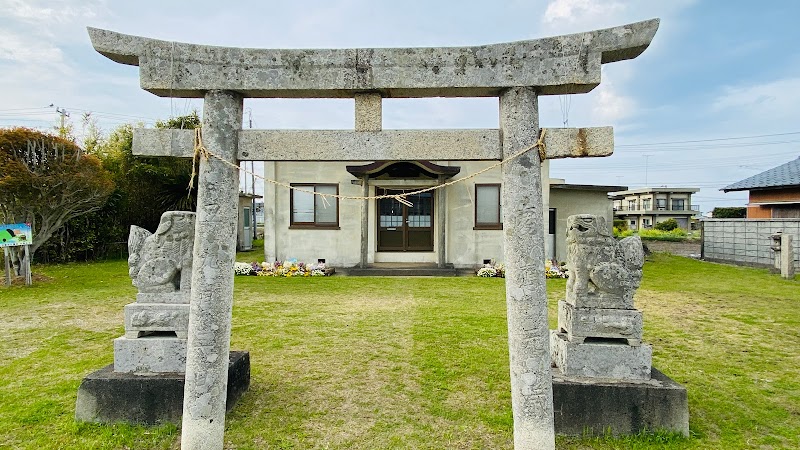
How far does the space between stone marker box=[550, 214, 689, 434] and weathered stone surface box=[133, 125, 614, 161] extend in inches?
57.9

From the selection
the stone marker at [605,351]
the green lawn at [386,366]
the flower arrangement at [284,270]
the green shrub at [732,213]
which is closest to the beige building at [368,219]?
the flower arrangement at [284,270]

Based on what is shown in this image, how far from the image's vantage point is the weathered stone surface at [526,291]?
302cm

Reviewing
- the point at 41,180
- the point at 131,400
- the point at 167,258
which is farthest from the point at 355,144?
the point at 41,180

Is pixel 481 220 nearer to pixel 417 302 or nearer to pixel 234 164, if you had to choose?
pixel 417 302

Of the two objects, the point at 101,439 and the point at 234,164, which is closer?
the point at 234,164

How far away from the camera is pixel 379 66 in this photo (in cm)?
318

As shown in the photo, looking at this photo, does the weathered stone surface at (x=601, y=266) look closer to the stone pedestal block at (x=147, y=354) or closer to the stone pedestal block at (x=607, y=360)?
the stone pedestal block at (x=607, y=360)

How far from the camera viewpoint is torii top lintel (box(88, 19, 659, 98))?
10.1 ft

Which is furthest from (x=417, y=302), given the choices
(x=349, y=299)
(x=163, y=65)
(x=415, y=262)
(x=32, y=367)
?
(x=163, y=65)

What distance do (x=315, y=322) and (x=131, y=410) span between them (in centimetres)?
365

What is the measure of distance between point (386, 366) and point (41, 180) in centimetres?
1054

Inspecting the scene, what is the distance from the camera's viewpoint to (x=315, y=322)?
7438mm

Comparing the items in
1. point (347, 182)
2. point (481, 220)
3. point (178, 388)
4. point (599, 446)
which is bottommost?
point (599, 446)

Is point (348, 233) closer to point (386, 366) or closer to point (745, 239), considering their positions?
point (386, 366)
